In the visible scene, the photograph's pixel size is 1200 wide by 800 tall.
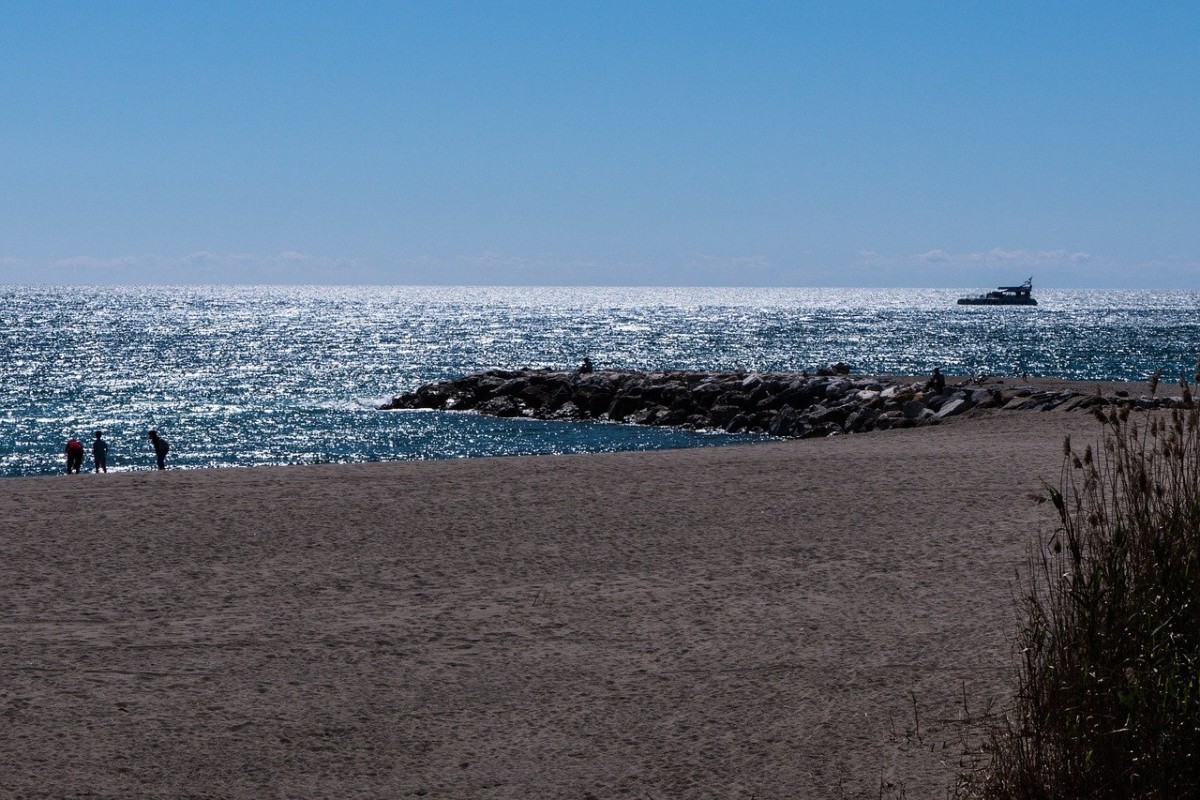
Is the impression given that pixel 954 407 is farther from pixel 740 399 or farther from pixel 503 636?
pixel 503 636

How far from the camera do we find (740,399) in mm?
38312

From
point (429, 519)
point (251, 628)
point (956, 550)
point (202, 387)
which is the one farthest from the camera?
point (202, 387)

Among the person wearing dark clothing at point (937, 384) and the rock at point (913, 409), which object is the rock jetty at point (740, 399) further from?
the person wearing dark clothing at point (937, 384)

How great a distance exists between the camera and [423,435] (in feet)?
124

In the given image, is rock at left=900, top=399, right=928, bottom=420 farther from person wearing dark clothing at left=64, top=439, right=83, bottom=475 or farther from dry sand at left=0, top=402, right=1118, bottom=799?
person wearing dark clothing at left=64, top=439, right=83, bottom=475

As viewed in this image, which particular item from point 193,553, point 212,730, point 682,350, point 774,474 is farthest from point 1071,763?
point 682,350

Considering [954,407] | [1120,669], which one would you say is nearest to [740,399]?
[954,407]

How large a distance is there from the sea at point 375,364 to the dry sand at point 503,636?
7600 millimetres

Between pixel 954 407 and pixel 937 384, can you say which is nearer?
pixel 954 407

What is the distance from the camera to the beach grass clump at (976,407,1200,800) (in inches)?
201

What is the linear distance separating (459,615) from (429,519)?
4289mm

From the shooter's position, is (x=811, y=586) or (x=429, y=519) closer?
(x=811, y=586)

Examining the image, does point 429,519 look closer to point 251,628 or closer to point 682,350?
point 251,628

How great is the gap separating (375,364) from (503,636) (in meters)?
68.1
